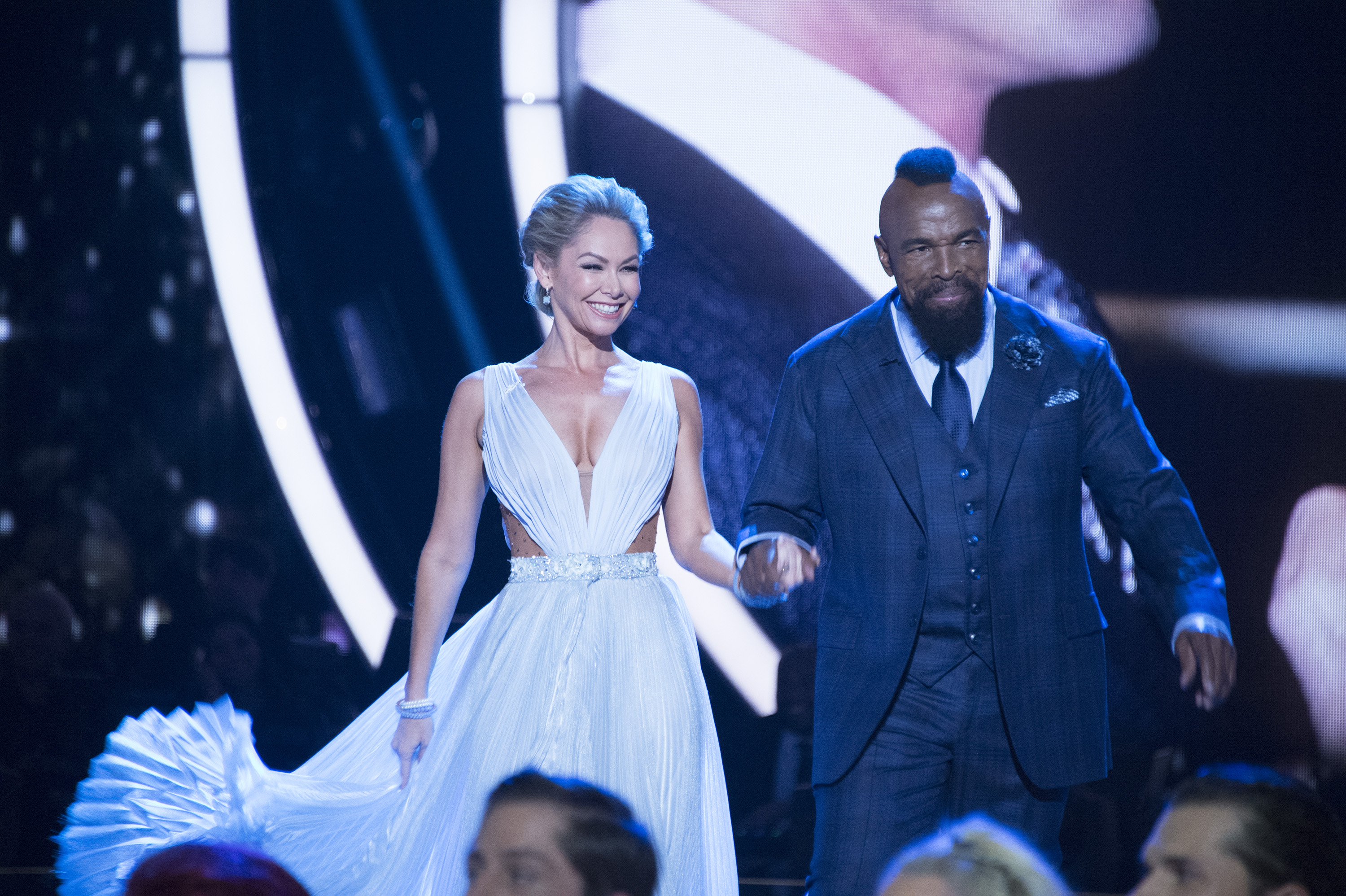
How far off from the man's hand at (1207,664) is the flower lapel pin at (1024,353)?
0.58 meters

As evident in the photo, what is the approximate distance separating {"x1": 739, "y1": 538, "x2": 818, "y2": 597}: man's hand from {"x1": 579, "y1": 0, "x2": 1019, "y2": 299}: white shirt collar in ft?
5.18

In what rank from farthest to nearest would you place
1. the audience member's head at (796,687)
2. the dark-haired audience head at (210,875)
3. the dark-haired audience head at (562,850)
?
the audience member's head at (796,687)
the dark-haired audience head at (562,850)
the dark-haired audience head at (210,875)

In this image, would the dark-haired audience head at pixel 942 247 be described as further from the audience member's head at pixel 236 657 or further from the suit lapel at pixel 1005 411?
the audience member's head at pixel 236 657

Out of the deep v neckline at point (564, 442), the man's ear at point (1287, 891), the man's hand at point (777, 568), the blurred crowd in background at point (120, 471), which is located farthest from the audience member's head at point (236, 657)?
the man's ear at point (1287, 891)

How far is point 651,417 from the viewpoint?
2.81 meters

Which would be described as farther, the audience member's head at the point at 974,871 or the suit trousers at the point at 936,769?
the suit trousers at the point at 936,769

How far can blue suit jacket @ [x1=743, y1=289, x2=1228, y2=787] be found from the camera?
245cm

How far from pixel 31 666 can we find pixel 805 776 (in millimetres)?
2360

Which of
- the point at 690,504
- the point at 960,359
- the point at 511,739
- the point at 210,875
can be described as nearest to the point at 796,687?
the point at 690,504

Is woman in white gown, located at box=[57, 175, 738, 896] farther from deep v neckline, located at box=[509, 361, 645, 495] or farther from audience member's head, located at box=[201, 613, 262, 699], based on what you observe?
audience member's head, located at box=[201, 613, 262, 699]

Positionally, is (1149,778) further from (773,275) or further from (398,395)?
(398,395)

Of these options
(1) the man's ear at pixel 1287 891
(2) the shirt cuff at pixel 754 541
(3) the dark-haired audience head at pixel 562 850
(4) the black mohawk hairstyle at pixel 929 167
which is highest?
(4) the black mohawk hairstyle at pixel 929 167

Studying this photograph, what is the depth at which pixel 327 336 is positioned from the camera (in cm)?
396

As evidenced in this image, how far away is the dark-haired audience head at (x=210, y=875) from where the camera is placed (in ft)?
3.81
